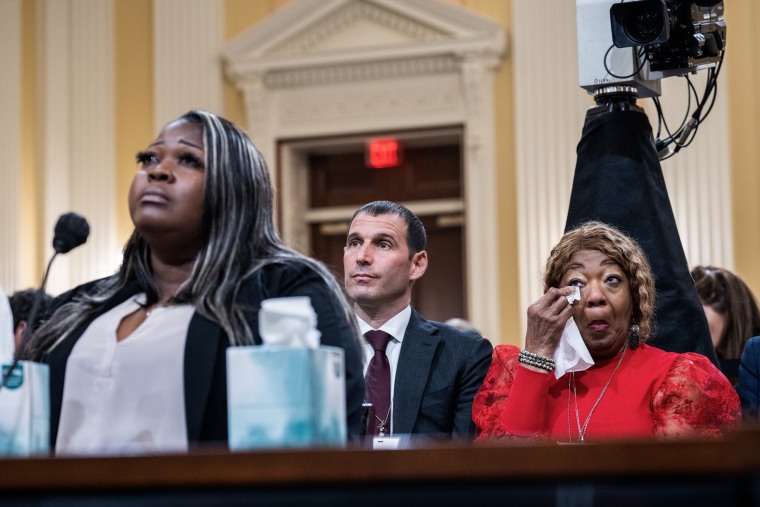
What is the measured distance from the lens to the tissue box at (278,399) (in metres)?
1.43

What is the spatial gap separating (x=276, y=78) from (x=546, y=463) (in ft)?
23.4

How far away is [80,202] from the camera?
326 inches

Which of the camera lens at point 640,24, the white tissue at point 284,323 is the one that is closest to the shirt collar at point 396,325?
the camera lens at point 640,24

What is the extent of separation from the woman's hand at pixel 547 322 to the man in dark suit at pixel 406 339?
0.39 m

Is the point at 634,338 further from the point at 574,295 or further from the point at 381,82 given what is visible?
the point at 381,82

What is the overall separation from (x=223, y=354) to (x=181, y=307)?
14 cm

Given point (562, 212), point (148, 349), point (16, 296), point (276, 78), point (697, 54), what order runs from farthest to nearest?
point (276, 78)
point (562, 212)
point (16, 296)
point (697, 54)
point (148, 349)

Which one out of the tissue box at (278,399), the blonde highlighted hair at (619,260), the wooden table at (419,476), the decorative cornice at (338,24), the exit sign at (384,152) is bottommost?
the wooden table at (419,476)

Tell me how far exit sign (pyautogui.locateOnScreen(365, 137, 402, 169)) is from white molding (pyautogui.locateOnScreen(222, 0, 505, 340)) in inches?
9.8

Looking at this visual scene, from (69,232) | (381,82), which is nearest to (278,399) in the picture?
(69,232)

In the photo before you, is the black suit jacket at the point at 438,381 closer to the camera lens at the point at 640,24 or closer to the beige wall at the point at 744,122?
the camera lens at the point at 640,24

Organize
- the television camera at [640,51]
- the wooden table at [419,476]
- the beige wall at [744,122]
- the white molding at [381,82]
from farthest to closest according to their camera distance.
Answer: the white molding at [381,82], the beige wall at [744,122], the television camera at [640,51], the wooden table at [419,476]

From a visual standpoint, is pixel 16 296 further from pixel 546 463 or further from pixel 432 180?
pixel 432 180

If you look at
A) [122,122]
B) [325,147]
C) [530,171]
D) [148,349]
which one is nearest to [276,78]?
[325,147]
